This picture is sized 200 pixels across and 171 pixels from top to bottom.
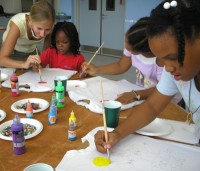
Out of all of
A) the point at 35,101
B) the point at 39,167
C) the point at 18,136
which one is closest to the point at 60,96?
the point at 35,101

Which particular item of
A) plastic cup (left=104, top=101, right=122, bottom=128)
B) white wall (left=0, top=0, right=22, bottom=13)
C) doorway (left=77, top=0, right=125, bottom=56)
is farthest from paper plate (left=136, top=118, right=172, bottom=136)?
white wall (left=0, top=0, right=22, bottom=13)

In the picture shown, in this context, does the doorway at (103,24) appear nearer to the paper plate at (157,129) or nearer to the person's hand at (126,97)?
the person's hand at (126,97)

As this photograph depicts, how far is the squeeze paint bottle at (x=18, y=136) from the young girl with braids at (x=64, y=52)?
51.1 inches

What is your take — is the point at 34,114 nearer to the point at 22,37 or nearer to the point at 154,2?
the point at 22,37

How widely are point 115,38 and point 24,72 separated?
13.3ft

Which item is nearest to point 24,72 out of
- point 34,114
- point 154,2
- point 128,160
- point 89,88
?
point 89,88

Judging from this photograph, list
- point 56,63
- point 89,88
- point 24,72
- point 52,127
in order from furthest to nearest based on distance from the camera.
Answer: point 56,63 → point 24,72 → point 89,88 → point 52,127

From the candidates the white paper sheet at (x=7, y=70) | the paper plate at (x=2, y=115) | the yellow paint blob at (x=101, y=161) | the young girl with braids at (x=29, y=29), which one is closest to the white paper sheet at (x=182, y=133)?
the yellow paint blob at (x=101, y=161)

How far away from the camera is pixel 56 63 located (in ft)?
7.51

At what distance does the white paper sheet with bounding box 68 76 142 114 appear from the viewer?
1427 millimetres

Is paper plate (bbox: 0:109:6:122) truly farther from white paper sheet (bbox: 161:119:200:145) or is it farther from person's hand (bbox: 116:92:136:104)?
white paper sheet (bbox: 161:119:200:145)

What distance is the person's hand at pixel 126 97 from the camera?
1.48m

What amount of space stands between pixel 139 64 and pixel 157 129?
0.72 meters

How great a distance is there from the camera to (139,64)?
5.97 feet
